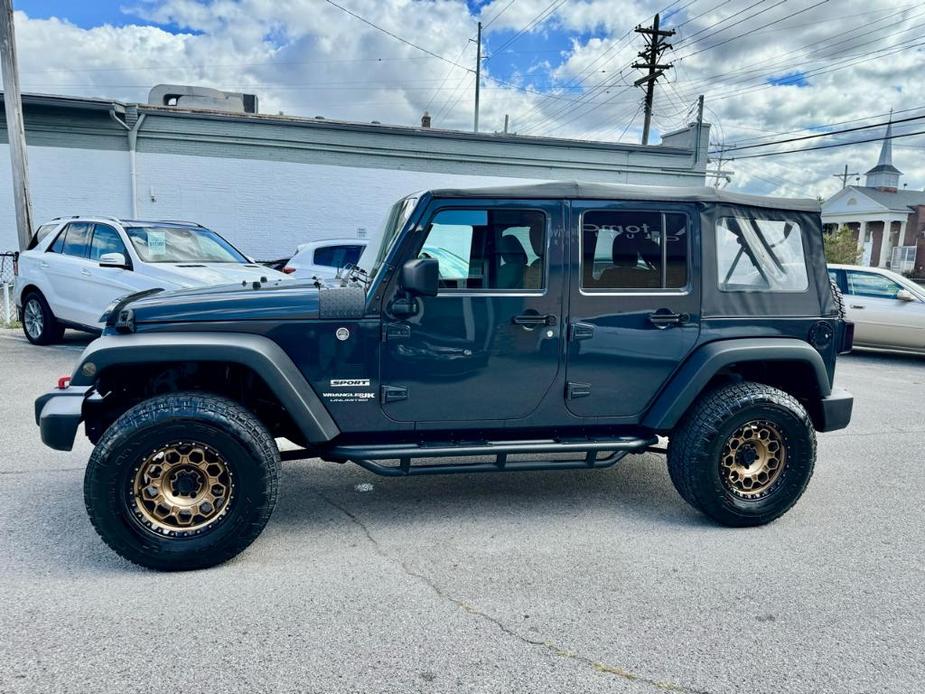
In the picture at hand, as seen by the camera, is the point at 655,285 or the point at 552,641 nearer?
the point at 552,641

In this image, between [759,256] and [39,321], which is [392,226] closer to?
[759,256]

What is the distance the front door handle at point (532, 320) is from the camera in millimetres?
3646

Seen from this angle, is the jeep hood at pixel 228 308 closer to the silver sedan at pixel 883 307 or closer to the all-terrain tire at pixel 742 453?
the all-terrain tire at pixel 742 453

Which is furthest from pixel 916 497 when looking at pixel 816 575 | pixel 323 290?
pixel 323 290

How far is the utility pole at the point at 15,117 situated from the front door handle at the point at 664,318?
35.7 ft

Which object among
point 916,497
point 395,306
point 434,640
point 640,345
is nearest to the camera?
point 434,640

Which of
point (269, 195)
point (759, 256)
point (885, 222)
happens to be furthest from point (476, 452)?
point (885, 222)

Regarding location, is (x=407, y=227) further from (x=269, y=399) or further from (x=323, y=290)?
(x=269, y=399)

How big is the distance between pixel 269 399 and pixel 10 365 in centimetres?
623

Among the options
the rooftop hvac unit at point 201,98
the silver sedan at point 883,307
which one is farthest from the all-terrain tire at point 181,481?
the rooftop hvac unit at point 201,98

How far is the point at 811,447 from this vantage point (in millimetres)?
3949

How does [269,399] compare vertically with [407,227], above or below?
below

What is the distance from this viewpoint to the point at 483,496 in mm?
4469

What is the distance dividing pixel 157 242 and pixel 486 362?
641 centimetres
